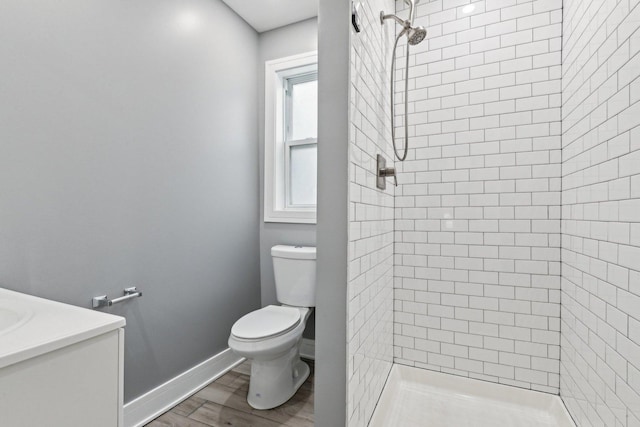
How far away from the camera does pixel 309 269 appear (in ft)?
6.83

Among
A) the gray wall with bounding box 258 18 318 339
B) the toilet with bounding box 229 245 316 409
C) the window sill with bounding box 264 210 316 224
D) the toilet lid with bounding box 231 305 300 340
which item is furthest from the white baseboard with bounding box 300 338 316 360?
the window sill with bounding box 264 210 316 224

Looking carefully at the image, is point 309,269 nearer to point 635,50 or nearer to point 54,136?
point 54,136

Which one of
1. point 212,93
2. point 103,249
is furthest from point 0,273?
point 212,93

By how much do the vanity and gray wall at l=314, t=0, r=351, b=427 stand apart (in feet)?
2.01

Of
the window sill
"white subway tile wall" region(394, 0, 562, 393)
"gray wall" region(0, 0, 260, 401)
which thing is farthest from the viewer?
the window sill

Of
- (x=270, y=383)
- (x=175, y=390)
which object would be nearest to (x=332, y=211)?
(x=270, y=383)

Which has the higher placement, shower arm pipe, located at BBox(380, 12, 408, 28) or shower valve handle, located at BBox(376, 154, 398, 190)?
shower arm pipe, located at BBox(380, 12, 408, 28)

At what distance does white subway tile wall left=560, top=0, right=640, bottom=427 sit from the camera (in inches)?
35.2

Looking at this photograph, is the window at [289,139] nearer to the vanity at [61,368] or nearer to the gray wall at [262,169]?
the gray wall at [262,169]

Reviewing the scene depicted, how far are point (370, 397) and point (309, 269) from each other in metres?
0.91

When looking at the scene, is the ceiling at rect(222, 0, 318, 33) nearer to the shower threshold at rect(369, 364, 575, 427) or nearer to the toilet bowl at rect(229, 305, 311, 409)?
the toilet bowl at rect(229, 305, 311, 409)

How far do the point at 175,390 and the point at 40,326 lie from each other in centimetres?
129

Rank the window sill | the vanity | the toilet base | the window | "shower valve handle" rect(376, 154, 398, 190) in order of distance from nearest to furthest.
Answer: the vanity → "shower valve handle" rect(376, 154, 398, 190) → the toilet base → the window sill → the window

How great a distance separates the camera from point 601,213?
1075mm
